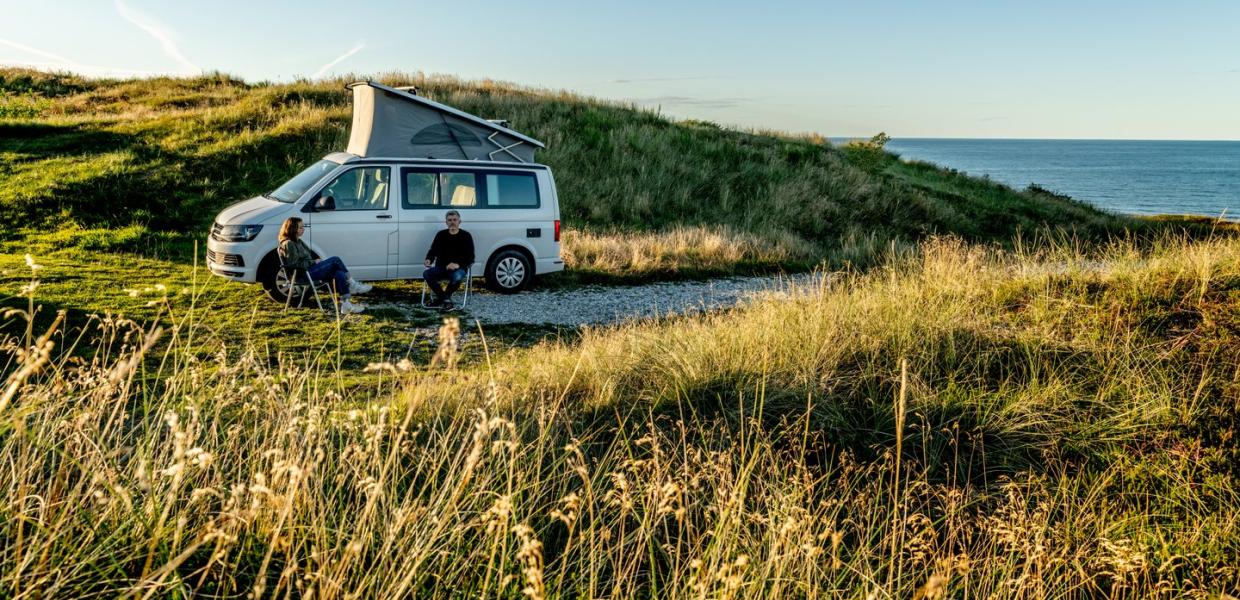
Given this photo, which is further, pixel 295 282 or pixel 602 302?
pixel 602 302

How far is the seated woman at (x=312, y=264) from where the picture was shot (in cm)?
870

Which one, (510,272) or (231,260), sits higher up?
(231,260)

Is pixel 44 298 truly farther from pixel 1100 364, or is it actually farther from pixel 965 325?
pixel 1100 364

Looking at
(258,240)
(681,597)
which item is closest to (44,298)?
(258,240)

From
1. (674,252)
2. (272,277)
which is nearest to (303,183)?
(272,277)

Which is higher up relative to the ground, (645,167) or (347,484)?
(645,167)

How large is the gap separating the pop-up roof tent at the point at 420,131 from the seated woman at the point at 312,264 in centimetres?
510

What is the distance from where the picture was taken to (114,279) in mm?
10133

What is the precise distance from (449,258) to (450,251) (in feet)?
0.31

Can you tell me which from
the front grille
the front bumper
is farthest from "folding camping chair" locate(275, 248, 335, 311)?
the front grille

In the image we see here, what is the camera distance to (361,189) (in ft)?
32.3

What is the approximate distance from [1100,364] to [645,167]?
16810 mm

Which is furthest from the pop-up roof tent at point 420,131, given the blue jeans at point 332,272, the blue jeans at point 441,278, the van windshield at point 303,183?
the blue jeans at point 332,272

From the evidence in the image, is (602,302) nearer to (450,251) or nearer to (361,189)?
(450,251)
